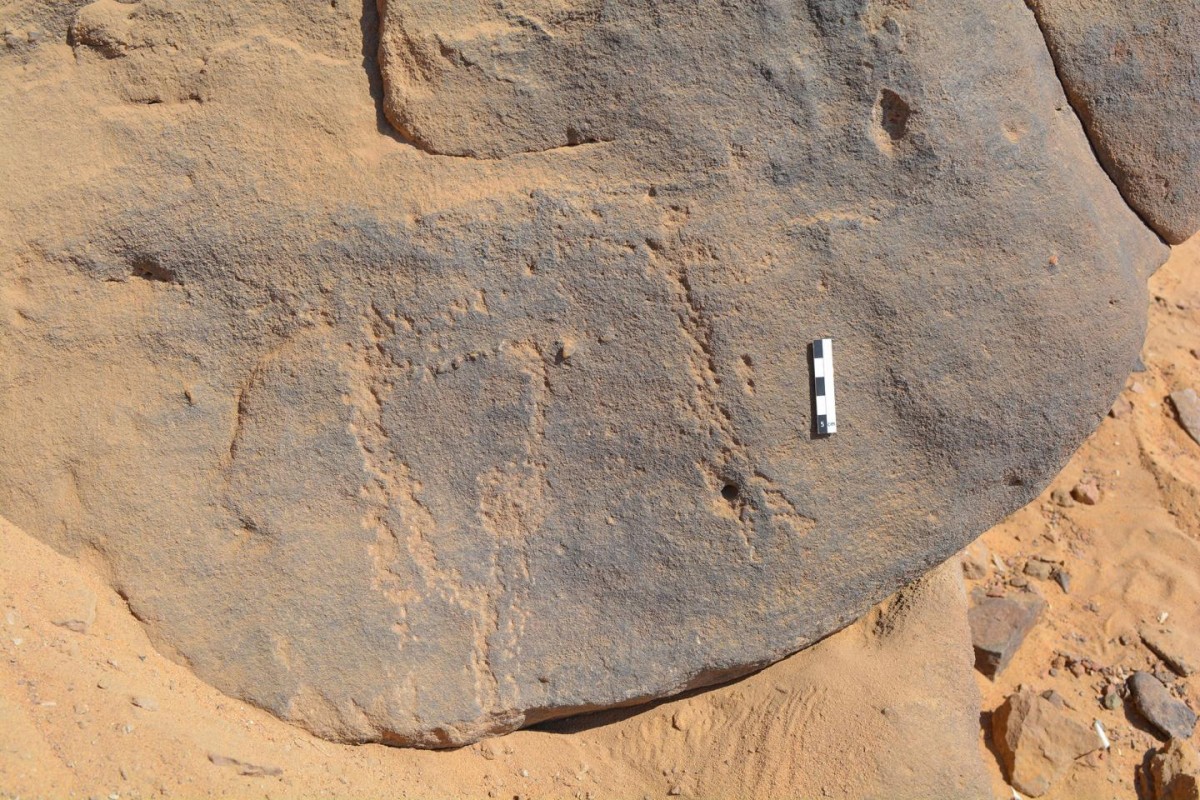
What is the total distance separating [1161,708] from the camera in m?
2.52

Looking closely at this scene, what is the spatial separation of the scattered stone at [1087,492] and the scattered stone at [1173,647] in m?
0.50

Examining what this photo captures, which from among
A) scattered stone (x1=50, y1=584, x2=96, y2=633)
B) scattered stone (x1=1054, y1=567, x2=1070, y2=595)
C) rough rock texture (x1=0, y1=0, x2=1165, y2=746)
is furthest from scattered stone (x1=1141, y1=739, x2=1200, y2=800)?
scattered stone (x1=50, y1=584, x2=96, y2=633)

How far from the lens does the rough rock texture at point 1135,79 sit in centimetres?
210

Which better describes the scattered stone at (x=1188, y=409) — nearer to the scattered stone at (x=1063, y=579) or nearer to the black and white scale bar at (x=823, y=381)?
the scattered stone at (x=1063, y=579)

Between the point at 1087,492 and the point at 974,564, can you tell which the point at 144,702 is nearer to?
the point at 974,564

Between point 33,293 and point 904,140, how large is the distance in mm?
1885

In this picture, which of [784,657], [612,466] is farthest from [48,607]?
[784,657]

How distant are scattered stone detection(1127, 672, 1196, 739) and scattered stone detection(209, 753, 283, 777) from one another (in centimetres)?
219

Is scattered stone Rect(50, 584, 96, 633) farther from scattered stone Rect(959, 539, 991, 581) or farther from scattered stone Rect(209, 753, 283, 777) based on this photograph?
scattered stone Rect(959, 539, 991, 581)

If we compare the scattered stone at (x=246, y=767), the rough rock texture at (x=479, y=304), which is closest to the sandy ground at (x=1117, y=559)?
the rough rock texture at (x=479, y=304)

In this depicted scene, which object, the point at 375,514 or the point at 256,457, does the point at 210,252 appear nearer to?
the point at 256,457

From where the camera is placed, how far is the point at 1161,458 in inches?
128

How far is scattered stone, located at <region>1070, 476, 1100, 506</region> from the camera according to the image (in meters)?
3.11

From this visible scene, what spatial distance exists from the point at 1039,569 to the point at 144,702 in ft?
8.12
